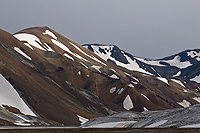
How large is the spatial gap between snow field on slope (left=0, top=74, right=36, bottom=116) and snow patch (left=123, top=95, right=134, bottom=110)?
84827mm

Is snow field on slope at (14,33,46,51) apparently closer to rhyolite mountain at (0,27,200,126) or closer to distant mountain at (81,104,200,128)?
rhyolite mountain at (0,27,200,126)

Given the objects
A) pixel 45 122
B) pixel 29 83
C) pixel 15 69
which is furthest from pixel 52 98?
pixel 45 122

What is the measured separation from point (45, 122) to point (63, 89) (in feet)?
169

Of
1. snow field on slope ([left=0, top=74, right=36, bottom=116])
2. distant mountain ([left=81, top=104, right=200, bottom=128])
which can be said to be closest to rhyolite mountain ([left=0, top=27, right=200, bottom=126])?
snow field on slope ([left=0, top=74, right=36, bottom=116])

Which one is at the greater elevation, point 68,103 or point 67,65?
point 67,65

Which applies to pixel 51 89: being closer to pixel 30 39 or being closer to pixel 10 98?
pixel 10 98

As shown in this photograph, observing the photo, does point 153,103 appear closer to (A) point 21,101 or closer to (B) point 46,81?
(B) point 46,81

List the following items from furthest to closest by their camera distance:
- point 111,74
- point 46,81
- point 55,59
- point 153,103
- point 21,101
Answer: point 111,74 < point 153,103 < point 55,59 < point 46,81 < point 21,101

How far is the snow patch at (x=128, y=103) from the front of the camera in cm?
16088

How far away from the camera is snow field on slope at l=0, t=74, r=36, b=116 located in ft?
263

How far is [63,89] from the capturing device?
124625 mm

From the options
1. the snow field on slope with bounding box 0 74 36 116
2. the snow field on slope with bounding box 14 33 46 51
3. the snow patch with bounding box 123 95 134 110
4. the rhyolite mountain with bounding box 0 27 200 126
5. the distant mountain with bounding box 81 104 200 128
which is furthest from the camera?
the snow field on slope with bounding box 14 33 46 51

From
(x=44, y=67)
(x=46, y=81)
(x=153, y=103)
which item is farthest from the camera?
(x=153, y=103)

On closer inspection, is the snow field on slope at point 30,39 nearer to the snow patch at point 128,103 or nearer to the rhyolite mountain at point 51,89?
the rhyolite mountain at point 51,89
